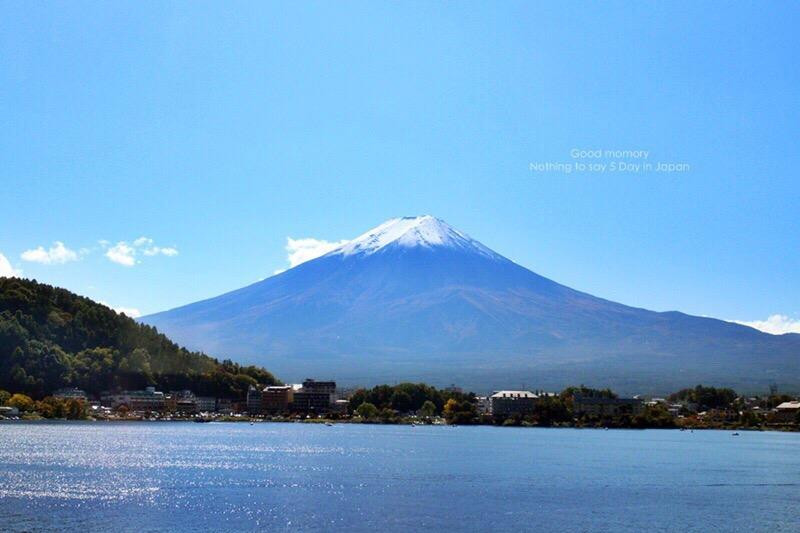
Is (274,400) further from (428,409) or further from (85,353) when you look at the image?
(85,353)

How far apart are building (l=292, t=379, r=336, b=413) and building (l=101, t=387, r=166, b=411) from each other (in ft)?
54.5

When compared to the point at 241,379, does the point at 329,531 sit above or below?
below

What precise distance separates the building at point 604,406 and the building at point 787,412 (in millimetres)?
15087

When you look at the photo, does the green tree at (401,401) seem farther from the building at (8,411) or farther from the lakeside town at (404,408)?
the building at (8,411)

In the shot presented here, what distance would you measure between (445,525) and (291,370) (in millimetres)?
165819

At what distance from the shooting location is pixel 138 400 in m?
113

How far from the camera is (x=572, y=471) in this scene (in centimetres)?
4941

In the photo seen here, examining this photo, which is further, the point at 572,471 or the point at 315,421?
the point at 315,421

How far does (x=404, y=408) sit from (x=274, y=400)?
1565cm

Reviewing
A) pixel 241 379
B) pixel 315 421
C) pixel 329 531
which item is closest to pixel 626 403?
pixel 315 421

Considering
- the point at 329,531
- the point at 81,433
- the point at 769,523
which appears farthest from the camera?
the point at 81,433

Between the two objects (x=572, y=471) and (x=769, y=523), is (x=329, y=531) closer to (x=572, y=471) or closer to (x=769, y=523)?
(x=769, y=523)

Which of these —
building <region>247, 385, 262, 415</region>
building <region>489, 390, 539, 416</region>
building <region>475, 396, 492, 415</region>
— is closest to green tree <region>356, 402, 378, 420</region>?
building <region>247, 385, 262, 415</region>

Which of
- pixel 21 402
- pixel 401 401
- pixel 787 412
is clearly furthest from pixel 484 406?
pixel 21 402
